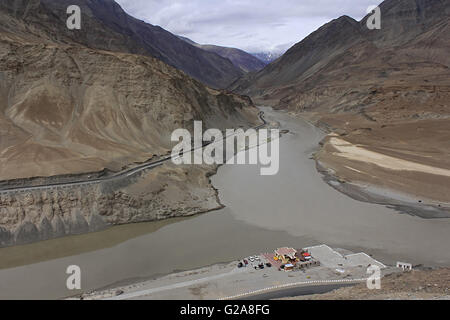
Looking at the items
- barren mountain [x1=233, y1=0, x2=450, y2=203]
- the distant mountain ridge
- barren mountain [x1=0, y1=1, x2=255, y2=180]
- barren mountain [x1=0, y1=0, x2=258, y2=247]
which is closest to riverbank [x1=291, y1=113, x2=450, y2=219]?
barren mountain [x1=233, y1=0, x2=450, y2=203]

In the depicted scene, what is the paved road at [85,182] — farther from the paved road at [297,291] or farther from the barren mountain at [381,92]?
the barren mountain at [381,92]

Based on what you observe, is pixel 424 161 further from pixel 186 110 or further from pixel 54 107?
pixel 54 107

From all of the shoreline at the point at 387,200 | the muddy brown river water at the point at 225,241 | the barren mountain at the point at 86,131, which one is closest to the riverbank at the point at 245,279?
the muddy brown river water at the point at 225,241

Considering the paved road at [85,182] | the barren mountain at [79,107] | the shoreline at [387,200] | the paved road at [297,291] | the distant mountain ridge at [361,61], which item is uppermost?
the distant mountain ridge at [361,61]

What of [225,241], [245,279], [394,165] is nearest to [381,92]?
[394,165]

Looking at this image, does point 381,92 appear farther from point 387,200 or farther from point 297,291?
point 297,291
